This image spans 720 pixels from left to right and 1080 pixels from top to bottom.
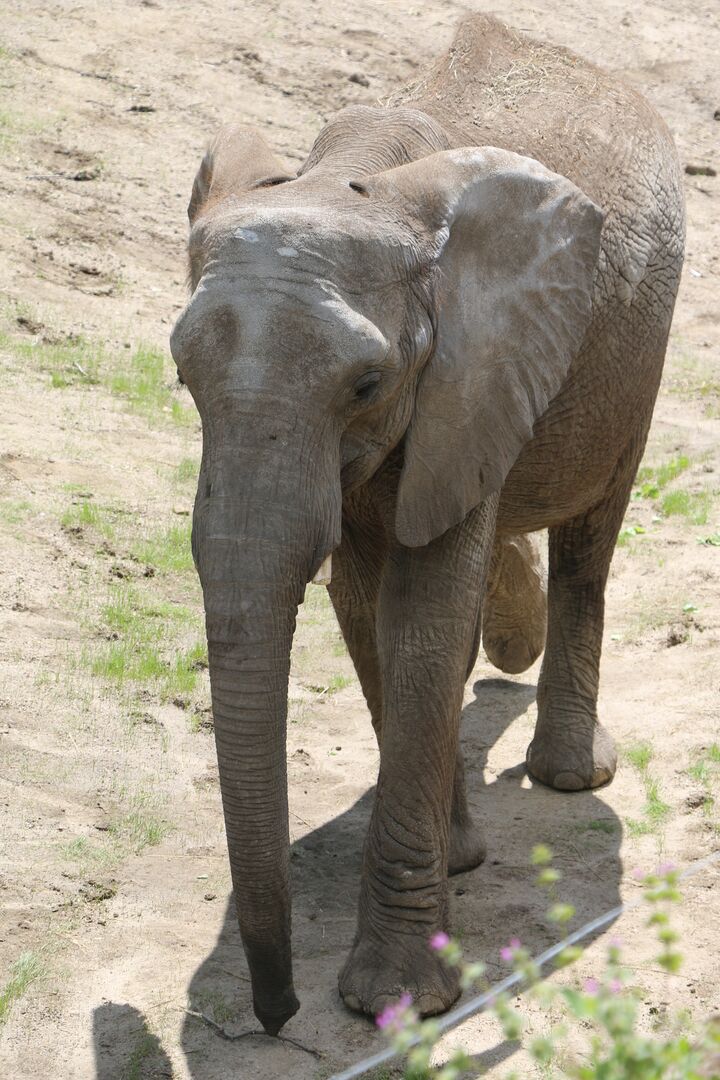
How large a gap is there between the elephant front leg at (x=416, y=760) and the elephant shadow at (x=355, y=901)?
0.19 metres

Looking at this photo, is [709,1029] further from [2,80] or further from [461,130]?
[2,80]

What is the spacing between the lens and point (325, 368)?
3982 millimetres

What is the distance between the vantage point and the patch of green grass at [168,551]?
804cm

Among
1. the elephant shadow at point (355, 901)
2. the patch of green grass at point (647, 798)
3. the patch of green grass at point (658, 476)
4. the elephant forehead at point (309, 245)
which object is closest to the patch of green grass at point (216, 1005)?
the elephant shadow at point (355, 901)

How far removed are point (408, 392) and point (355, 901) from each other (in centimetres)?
205

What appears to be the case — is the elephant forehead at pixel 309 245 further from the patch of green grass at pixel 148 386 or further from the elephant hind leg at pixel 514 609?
the patch of green grass at pixel 148 386

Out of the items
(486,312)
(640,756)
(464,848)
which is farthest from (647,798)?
(486,312)

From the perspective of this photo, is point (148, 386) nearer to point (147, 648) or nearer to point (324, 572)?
point (147, 648)

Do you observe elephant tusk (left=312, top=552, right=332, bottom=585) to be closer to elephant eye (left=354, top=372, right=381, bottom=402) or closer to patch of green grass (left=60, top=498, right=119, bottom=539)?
elephant eye (left=354, top=372, right=381, bottom=402)

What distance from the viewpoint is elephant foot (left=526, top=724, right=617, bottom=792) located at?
650 cm

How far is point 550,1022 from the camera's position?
15.8 feet

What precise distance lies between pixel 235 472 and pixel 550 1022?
202 centimetres

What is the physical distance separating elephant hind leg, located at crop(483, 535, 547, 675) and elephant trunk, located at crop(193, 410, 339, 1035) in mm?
3410

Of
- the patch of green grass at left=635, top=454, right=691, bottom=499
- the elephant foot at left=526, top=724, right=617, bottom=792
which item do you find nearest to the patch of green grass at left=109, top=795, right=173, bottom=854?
the elephant foot at left=526, top=724, right=617, bottom=792
